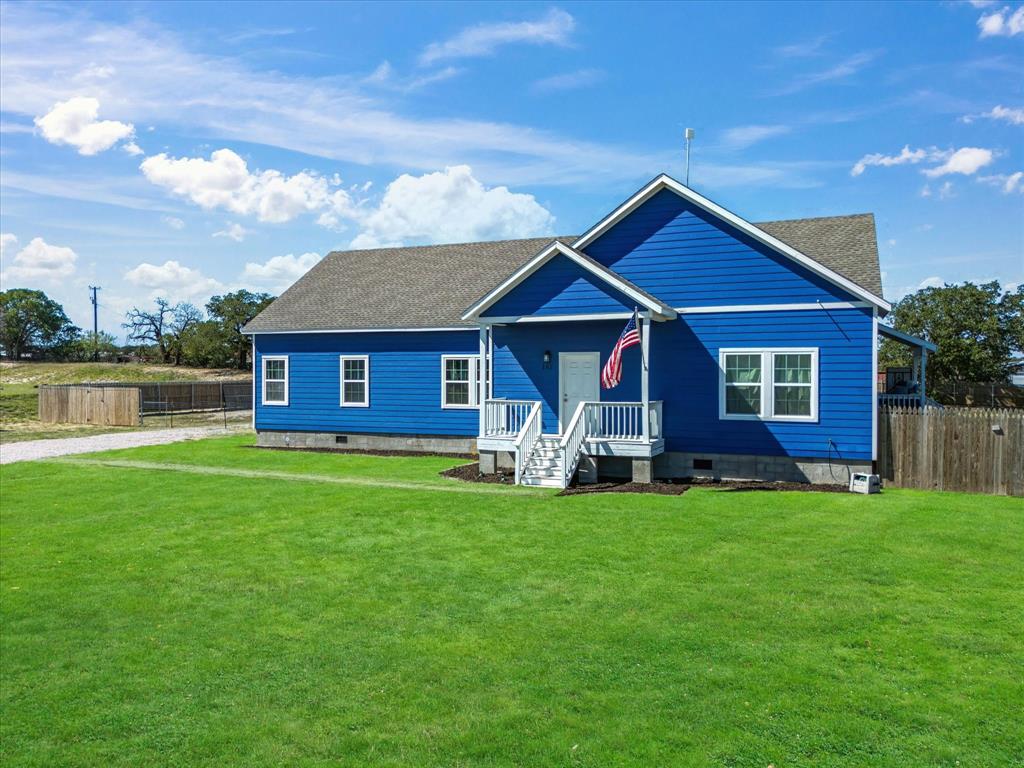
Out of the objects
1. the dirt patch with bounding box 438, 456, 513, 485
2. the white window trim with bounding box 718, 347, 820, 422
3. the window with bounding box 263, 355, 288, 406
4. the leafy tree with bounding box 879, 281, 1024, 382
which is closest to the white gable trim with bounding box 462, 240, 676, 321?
the white window trim with bounding box 718, 347, 820, 422

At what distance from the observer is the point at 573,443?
16.8 metres

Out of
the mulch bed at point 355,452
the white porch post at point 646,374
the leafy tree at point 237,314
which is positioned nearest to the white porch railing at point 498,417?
the white porch post at point 646,374

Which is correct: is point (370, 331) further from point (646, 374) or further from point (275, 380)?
point (646, 374)

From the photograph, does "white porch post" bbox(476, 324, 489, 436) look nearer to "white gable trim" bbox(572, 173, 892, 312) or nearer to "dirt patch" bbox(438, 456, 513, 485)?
"dirt patch" bbox(438, 456, 513, 485)

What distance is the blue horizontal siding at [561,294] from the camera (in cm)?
1706

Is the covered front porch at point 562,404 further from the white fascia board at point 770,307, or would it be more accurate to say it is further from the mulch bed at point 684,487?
the white fascia board at point 770,307

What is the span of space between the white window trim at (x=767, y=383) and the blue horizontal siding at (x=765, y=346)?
0.31 ft

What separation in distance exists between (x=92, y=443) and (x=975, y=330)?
40.9m

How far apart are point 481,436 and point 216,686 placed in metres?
11.6

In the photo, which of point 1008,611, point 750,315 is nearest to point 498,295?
point 750,315

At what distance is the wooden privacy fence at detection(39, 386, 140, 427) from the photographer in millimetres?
36219

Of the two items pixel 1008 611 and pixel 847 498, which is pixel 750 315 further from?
pixel 1008 611

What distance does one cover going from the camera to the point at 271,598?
29.0 feet

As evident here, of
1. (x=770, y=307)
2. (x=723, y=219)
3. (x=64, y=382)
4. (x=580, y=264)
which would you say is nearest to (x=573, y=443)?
(x=580, y=264)
